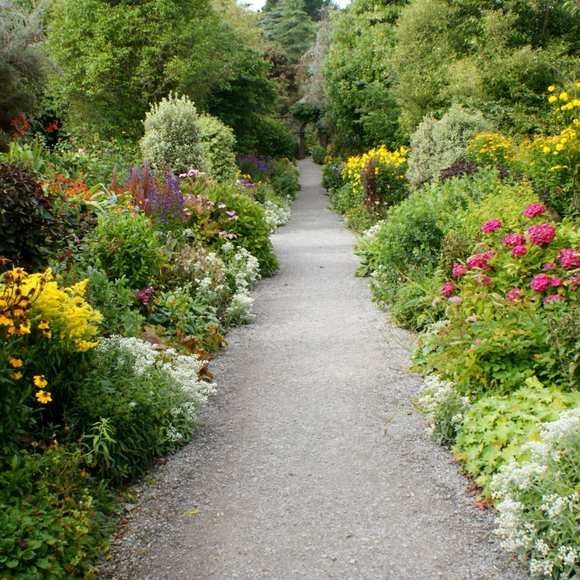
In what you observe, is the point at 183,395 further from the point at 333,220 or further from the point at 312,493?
the point at 333,220

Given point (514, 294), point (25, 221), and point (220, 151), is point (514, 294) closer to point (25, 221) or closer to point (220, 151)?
point (25, 221)

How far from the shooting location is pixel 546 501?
2.30m

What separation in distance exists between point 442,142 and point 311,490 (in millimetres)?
9551

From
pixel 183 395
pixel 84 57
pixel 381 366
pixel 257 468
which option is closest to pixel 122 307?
pixel 183 395

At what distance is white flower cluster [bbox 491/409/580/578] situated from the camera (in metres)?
2.20

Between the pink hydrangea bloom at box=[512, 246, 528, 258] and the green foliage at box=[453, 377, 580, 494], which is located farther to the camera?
the pink hydrangea bloom at box=[512, 246, 528, 258]

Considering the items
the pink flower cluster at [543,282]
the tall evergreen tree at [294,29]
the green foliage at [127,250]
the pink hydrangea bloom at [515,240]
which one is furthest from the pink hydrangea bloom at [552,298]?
the tall evergreen tree at [294,29]

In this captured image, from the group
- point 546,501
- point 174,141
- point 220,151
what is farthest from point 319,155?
point 546,501

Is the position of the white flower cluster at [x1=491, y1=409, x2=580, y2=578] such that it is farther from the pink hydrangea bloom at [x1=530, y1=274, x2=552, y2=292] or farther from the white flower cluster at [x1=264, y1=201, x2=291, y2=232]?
the white flower cluster at [x1=264, y1=201, x2=291, y2=232]

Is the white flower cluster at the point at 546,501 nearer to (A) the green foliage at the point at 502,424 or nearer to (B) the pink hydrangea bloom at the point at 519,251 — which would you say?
(A) the green foliage at the point at 502,424

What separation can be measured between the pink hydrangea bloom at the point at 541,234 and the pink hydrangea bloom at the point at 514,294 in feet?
1.43

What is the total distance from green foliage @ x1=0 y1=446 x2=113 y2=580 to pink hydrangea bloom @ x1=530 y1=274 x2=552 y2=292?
289 cm

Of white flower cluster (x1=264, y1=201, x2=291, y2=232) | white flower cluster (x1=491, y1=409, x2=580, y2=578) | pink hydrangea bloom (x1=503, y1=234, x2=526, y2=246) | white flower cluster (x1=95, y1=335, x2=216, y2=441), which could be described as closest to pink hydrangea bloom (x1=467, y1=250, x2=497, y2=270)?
pink hydrangea bloom (x1=503, y1=234, x2=526, y2=246)

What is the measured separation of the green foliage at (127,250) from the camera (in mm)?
4754
